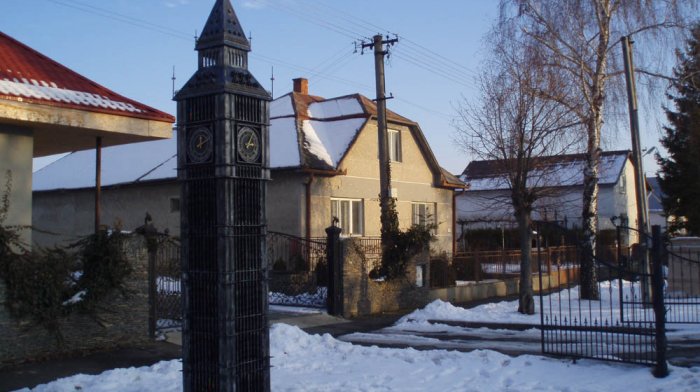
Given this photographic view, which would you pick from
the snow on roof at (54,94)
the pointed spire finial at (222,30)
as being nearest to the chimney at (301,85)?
the snow on roof at (54,94)

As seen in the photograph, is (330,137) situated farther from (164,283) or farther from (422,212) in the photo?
(164,283)

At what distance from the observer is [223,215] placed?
6.50 meters

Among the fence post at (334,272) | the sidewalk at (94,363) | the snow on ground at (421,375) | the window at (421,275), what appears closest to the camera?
the snow on ground at (421,375)

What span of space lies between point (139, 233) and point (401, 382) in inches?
222

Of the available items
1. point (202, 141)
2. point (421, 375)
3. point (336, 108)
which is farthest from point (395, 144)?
point (202, 141)

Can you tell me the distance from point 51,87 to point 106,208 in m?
15.6

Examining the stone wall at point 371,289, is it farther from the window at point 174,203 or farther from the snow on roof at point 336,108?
the window at point 174,203

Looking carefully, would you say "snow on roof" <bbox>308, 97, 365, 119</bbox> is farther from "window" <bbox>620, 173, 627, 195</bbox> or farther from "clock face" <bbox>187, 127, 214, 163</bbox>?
"window" <bbox>620, 173, 627, 195</bbox>

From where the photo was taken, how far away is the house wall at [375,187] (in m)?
24.5

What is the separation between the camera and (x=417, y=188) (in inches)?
1160

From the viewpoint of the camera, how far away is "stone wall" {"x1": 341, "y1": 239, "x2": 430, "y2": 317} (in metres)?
17.2

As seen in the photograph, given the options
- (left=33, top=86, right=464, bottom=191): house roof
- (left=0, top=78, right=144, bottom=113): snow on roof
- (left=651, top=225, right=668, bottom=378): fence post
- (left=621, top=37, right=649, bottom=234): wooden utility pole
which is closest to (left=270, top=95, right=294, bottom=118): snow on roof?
(left=33, top=86, right=464, bottom=191): house roof

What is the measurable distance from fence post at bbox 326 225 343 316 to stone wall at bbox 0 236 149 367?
5270mm

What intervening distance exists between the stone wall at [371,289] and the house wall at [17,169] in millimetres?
7002
